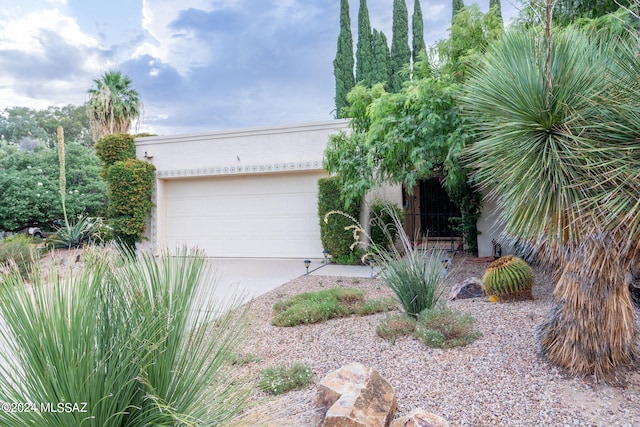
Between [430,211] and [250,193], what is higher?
[250,193]

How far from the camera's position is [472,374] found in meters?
3.15

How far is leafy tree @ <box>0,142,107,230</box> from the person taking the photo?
48.0 feet

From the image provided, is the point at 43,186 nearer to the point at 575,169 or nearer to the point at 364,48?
the point at 364,48

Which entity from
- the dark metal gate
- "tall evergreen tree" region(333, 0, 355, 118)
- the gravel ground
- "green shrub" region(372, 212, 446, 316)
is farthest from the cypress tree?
the gravel ground

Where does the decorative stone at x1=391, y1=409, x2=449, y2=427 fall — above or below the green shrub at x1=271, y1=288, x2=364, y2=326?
above

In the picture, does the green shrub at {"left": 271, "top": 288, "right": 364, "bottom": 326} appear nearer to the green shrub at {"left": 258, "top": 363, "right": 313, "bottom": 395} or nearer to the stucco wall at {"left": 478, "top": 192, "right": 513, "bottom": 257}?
the green shrub at {"left": 258, "top": 363, "right": 313, "bottom": 395}

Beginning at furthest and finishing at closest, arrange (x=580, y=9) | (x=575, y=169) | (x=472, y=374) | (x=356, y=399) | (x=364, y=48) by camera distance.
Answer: (x=364, y=48)
(x=580, y=9)
(x=472, y=374)
(x=575, y=169)
(x=356, y=399)

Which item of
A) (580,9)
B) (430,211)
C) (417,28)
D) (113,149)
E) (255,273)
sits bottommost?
(255,273)

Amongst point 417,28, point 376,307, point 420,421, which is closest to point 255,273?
point 376,307

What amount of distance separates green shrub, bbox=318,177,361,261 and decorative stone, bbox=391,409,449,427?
7.81 m

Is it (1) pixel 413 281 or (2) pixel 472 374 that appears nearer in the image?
(2) pixel 472 374

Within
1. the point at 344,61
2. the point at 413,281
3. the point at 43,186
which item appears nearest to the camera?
the point at 413,281

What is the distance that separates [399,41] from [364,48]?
2193mm

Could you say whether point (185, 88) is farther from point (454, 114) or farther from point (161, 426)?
point (161, 426)
